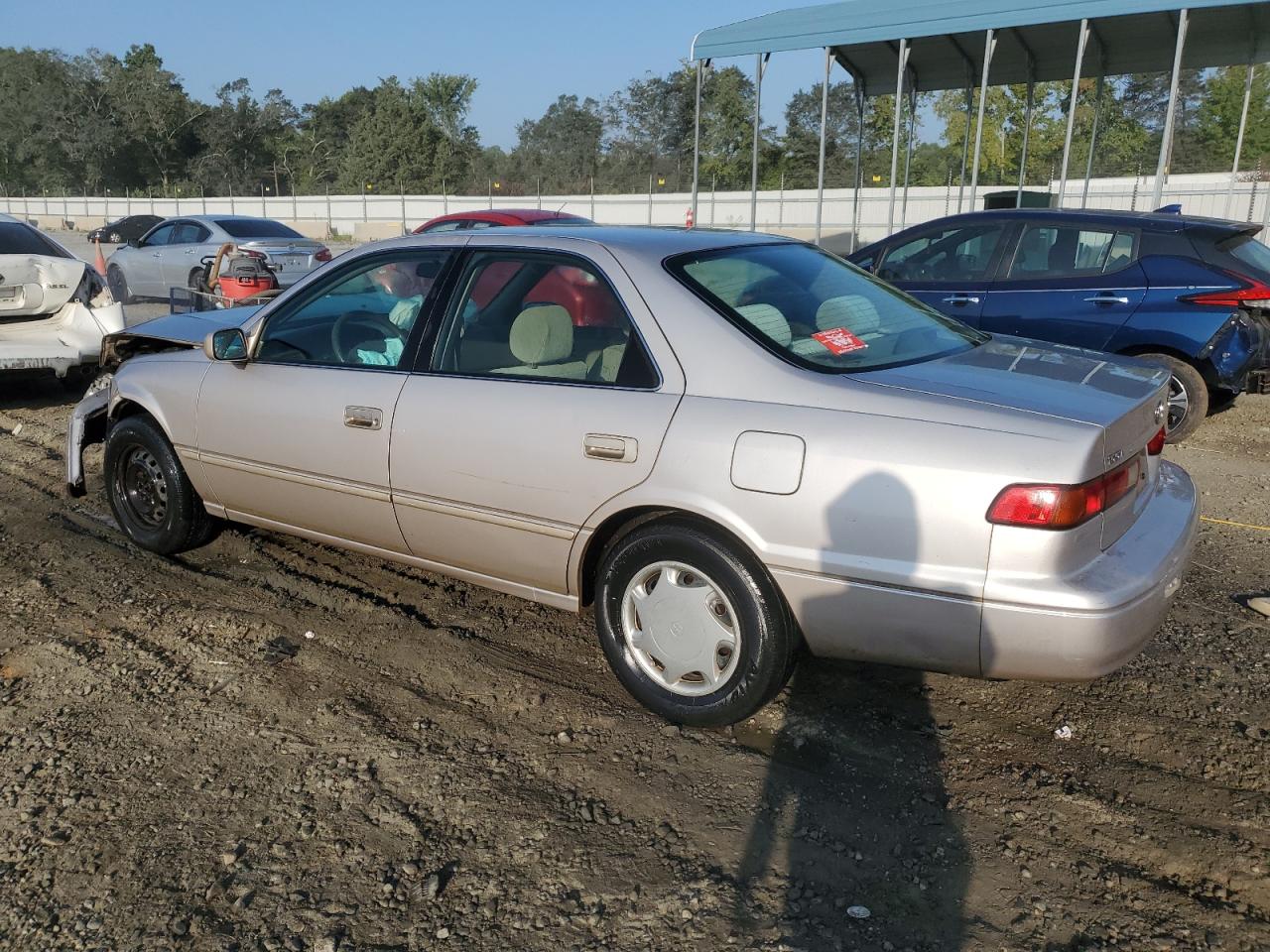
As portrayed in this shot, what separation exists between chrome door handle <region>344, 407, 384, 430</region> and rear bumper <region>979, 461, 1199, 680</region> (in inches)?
91.6

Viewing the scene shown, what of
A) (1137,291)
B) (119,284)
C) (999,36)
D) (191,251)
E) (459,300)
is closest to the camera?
(459,300)

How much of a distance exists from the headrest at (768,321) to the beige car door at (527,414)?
1.03ft

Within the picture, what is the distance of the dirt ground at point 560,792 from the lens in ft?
8.53

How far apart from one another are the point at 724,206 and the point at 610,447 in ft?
118

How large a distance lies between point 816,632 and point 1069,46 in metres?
16.6

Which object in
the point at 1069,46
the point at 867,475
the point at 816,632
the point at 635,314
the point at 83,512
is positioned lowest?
the point at 83,512

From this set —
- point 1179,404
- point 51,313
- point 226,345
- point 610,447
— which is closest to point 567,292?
point 610,447

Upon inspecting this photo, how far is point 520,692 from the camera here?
3818 millimetres

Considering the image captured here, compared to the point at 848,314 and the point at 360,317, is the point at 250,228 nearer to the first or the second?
the point at 360,317

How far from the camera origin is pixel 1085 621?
9.34ft

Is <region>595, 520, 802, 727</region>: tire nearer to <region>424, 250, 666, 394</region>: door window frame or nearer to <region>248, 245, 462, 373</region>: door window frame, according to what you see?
<region>424, 250, 666, 394</region>: door window frame

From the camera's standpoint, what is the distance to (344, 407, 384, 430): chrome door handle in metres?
4.03

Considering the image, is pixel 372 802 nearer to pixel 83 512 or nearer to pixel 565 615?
pixel 565 615

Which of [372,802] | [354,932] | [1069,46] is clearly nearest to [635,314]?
[372,802]
